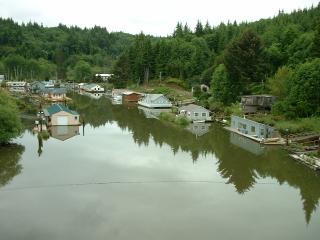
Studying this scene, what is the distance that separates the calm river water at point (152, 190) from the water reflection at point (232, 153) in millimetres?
45

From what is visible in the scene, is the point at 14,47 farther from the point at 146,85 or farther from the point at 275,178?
the point at 275,178

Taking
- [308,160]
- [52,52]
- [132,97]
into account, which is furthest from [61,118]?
[52,52]

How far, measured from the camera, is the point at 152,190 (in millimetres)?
14648

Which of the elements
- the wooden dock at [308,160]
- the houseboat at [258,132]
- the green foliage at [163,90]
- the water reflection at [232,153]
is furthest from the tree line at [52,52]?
the wooden dock at [308,160]

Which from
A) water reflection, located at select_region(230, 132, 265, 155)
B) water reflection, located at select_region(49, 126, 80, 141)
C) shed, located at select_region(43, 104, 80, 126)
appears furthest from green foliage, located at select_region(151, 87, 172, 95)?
water reflection, located at select_region(230, 132, 265, 155)

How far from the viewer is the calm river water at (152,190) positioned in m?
11.4

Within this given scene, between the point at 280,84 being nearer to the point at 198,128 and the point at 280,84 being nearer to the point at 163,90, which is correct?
the point at 198,128

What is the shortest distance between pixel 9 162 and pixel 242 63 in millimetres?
22823

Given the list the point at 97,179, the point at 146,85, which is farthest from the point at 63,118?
the point at 146,85

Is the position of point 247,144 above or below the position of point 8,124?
below

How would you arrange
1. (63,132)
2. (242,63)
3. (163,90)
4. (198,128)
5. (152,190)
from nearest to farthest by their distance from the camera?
Result: (152,190), (63,132), (198,128), (242,63), (163,90)

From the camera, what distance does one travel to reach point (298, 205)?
13711 mm

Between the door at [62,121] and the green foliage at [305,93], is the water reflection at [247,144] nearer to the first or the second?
the green foliage at [305,93]

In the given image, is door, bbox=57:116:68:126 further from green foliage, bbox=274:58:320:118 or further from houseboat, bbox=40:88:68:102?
houseboat, bbox=40:88:68:102
